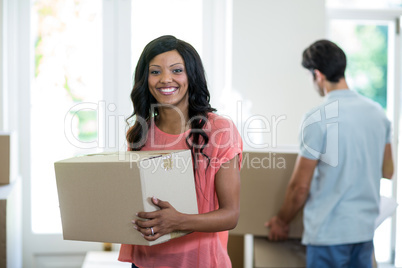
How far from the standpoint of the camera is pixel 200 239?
1.27m

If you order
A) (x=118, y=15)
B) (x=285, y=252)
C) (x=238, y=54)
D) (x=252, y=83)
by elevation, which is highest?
(x=118, y=15)

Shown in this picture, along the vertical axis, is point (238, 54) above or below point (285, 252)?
above

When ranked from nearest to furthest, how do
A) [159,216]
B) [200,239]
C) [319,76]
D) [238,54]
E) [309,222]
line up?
[159,216] < [200,239] < [309,222] < [319,76] < [238,54]

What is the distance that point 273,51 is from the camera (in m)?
2.67

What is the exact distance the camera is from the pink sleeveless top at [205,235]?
123 cm

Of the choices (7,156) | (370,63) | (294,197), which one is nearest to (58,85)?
(7,156)

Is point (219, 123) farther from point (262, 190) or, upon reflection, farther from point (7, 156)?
point (7, 156)

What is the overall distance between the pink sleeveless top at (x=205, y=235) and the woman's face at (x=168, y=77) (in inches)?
4.3

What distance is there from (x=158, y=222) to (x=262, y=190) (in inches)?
26.3

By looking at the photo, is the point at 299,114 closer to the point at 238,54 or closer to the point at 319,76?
the point at 238,54

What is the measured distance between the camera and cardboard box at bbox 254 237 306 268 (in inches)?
63.6

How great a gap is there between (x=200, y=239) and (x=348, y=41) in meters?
2.15

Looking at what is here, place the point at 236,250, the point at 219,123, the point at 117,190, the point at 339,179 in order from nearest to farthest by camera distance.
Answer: the point at 117,190, the point at 219,123, the point at 339,179, the point at 236,250

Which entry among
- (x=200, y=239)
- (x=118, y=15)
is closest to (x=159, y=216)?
(x=200, y=239)
